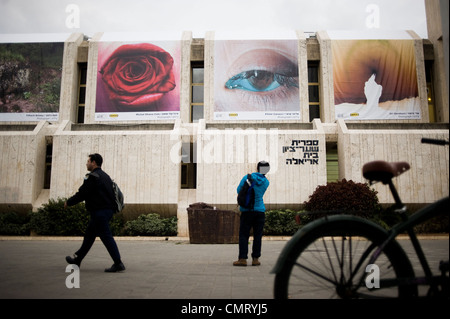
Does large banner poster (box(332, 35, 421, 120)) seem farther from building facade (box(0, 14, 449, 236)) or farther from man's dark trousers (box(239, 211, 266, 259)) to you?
man's dark trousers (box(239, 211, 266, 259))

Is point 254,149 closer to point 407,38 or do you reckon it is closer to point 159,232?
point 159,232

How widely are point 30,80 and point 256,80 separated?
1388 centimetres

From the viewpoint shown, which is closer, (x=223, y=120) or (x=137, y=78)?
(x=223, y=120)

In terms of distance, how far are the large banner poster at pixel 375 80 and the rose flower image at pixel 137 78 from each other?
10226mm

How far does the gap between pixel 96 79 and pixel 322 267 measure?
20940 millimetres

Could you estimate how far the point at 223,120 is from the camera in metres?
20.0

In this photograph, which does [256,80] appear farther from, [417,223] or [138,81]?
[417,223]

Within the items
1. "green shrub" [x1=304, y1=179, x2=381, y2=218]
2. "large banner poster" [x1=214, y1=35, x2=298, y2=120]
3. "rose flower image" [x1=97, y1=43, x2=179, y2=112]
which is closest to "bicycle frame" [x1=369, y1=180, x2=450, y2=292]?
"green shrub" [x1=304, y1=179, x2=381, y2=218]

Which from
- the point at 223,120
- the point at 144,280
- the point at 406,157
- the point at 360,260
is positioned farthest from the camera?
the point at 223,120

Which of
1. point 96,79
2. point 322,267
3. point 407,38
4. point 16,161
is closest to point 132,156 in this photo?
point 16,161

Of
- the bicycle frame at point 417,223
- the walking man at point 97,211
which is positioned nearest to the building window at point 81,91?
the walking man at point 97,211

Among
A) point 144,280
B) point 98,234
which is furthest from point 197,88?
point 144,280

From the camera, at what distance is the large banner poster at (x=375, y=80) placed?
65.8ft

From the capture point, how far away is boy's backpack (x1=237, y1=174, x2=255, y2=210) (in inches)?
235
